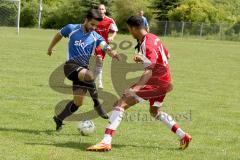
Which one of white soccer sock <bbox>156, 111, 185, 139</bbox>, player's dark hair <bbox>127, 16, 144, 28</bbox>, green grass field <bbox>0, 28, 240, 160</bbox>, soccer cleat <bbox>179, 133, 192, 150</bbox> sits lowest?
green grass field <bbox>0, 28, 240, 160</bbox>

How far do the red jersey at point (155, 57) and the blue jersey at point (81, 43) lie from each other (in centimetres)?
128

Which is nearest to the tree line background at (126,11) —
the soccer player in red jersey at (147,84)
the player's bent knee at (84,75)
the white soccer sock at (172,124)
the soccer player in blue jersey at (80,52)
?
the soccer player in blue jersey at (80,52)

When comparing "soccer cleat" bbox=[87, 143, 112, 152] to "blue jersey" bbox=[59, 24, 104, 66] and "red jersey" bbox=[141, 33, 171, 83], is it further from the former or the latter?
"blue jersey" bbox=[59, 24, 104, 66]

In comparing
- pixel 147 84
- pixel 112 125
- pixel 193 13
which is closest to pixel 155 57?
pixel 147 84

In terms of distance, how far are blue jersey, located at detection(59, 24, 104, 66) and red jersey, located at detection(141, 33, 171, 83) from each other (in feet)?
4.20

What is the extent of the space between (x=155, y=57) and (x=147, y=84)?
483mm

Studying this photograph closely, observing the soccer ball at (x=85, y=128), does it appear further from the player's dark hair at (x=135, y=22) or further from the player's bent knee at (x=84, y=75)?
the player's dark hair at (x=135, y=22)

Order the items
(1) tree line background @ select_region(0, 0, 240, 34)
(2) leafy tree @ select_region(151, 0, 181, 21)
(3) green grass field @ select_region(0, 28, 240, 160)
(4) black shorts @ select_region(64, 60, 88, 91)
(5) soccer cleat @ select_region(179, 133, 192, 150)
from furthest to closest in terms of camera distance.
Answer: (2) leafy tree @ select_region(151, 0, 181, 21), (1) tree line background @ select_region(0, 0, 240, 34), (4) black shorts @ select_region(64, 60, 88, 91), (5) soccer cleat @ select_region(179, 133, 192, 150), (3) green grass field @ select_region(0, 28, 240, 160)

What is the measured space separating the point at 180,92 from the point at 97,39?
6.12 m

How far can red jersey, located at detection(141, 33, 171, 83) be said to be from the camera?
695 centimetres

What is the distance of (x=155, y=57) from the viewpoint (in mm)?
6973

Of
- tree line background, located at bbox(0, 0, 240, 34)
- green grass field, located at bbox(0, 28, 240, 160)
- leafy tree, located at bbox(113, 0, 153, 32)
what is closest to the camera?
green grass field, located at bbox(0, 28, 240, 160)

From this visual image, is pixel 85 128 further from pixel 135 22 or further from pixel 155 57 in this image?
pixel 135 22

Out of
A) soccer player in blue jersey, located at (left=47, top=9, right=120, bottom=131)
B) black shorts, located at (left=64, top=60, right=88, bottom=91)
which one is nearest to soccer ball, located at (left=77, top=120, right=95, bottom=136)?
soccer player in blue jersey, located at (left=47, top=9, right=120, bottom=131)
